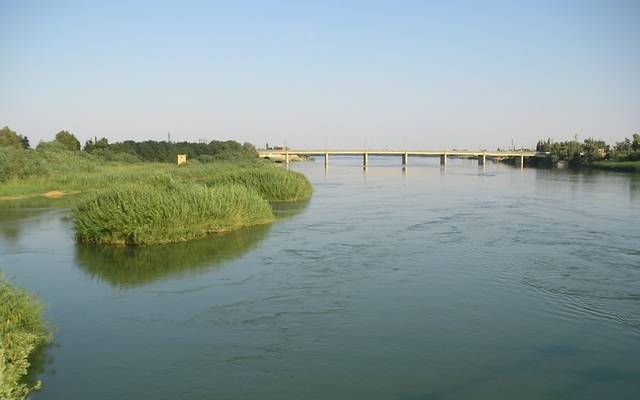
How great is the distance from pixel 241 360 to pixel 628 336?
6.72 m

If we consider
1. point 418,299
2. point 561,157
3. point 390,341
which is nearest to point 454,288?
point 418,299

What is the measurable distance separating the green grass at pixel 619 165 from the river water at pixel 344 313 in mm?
53524

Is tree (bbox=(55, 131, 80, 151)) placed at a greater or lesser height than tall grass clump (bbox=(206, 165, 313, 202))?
greater

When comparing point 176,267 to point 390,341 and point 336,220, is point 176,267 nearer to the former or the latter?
point 390,341

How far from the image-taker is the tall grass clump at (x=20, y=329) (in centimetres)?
792

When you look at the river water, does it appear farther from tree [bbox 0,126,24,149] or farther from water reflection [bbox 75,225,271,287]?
tree [bbox 0,126,24,149]

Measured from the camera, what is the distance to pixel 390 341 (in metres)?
10.0

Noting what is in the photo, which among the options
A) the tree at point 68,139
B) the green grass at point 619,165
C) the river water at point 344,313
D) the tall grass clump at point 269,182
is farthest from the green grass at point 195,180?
the green grass at point 619,165

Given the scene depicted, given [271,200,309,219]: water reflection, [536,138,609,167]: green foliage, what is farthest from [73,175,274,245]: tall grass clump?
[536,138,609,167]: green foliage

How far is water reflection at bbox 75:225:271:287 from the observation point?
15.1 m

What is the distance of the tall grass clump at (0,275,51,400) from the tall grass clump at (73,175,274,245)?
326 inches

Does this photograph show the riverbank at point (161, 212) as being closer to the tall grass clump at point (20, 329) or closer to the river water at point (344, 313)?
the river water at point (344, 313)

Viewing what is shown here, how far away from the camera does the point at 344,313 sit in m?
11.5

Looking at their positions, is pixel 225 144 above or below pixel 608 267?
above
